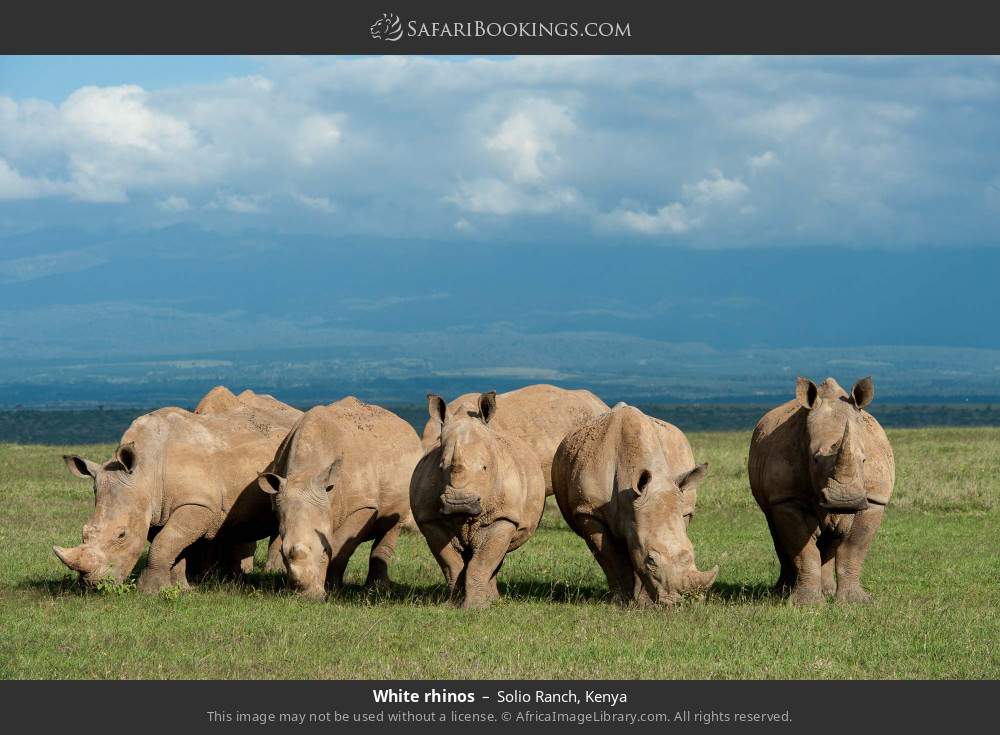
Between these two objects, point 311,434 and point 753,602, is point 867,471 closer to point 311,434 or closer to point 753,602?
point 753,602

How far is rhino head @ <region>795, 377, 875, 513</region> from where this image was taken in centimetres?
1519

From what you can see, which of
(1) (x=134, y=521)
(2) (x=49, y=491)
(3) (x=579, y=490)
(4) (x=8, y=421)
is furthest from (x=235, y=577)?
(4) (x=8, y=421)

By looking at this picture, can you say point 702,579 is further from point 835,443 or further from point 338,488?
point 338,488

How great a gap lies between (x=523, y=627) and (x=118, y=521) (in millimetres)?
4912

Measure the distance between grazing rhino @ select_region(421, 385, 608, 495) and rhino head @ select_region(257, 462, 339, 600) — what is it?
4182mm

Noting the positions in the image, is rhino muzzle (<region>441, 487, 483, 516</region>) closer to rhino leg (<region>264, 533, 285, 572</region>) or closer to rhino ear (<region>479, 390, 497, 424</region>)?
rhino ear (<region>479, 390, 497, 424</region>)

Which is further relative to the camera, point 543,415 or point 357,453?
point 543,415

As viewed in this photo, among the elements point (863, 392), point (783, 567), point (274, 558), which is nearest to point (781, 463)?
point (863, 392)

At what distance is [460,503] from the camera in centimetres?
1564

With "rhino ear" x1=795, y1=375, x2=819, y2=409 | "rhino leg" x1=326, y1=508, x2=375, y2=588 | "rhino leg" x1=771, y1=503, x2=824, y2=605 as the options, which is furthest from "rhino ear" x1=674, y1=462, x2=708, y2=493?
"rhino leg" x1=326, y1=508, x2=375, y2=588

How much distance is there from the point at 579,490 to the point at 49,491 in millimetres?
16198

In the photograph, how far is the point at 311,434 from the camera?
1753cm

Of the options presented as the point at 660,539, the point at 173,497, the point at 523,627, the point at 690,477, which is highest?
the point at 690,477

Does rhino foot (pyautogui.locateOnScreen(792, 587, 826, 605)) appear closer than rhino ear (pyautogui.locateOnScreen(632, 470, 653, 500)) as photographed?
No
